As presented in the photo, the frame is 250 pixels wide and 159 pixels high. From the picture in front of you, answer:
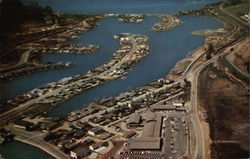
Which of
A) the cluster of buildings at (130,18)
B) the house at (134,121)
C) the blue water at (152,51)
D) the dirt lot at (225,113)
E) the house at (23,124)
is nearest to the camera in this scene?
the dirt lot at (225,113)

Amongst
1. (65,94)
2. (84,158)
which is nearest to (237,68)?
(65,94)

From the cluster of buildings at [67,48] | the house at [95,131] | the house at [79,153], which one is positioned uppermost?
the cluster of buildings at [67,48]

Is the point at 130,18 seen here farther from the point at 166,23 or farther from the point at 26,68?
the point at 26,68

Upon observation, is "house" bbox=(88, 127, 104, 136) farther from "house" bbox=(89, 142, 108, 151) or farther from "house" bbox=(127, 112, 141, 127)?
"house" bbox=(127, 112, 141, 127)

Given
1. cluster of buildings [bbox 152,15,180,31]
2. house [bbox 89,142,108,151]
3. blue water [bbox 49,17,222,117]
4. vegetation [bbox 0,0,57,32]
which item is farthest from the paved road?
cluster of buildings [bbox 152,15,180,31]

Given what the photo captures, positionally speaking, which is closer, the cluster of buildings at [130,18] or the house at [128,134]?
the house at [128,134]

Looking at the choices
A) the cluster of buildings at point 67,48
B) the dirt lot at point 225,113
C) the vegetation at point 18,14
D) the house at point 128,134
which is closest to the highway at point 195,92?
the dirt lot at point 225,113

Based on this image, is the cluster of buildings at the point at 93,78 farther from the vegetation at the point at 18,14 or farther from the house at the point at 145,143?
the vegetation at the point at 18,14
